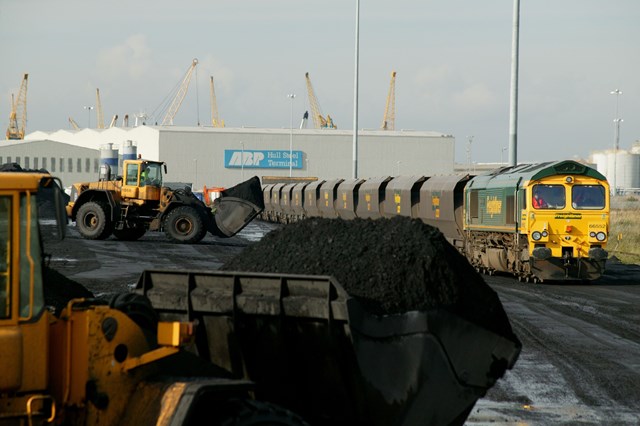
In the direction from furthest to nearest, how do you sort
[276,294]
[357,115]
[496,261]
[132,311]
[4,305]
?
[357,115]
[496,261]
[276,294]
[132,311]
[4,305]

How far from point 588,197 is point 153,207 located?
1597 centimetres

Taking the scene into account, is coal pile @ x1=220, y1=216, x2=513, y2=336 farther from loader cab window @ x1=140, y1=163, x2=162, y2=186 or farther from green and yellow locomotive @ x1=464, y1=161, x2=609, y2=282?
loader cab window @ x1=140, y1=163, x2=162, y2=186

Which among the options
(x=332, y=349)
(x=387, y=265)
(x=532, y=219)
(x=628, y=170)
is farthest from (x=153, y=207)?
(x=628, y=170)

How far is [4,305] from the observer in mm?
5430

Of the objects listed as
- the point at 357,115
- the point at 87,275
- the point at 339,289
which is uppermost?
the point at 357,115

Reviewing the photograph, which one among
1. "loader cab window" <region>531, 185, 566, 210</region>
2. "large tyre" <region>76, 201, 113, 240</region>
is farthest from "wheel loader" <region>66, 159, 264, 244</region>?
"loader cab window" <region>531, 185, 566, 210</region>

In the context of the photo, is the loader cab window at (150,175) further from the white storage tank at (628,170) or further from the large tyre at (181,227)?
the white storage tank at (628,170)

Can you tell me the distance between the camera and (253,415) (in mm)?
5801

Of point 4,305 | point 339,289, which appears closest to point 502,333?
point 339,289

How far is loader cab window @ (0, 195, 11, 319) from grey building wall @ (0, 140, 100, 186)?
107032mm

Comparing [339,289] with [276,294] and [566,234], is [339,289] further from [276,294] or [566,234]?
[566,234]

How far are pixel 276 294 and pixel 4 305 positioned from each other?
2055mm

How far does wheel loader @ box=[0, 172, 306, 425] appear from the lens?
546 cm

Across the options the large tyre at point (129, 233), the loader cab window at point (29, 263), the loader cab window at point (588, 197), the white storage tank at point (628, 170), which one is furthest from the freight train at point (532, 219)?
the white storage tank at point (628, 170)
